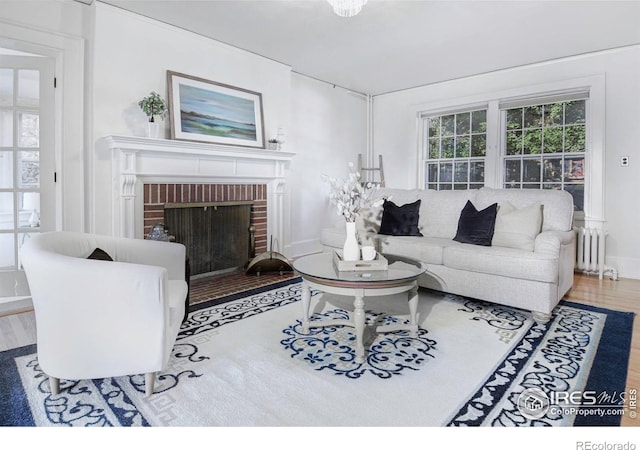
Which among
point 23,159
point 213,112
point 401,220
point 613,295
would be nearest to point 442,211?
point 401,220

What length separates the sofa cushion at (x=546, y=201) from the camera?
3.33m

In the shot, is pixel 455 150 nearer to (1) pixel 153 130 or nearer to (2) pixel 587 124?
(2) pixel 587 124

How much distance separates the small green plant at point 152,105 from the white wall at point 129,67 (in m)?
0.14

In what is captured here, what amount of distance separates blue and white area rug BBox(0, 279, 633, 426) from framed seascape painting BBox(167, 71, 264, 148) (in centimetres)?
202

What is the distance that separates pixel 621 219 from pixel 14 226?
606 centimetres

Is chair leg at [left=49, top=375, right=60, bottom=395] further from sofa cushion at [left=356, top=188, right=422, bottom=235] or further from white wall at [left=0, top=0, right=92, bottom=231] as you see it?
sofa cushion at [left=356, top=188, right=422, bottom=235]

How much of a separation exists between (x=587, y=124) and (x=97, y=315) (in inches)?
207

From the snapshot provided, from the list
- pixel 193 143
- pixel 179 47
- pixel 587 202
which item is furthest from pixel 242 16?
pixel 587 202

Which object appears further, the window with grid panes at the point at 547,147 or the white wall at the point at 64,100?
the window with grid panes at the point at 547,147

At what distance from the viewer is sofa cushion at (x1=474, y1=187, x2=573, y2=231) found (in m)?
3.33

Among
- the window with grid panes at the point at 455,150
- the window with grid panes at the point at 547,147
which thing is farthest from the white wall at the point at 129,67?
the window with grid panes at the point at 547,147

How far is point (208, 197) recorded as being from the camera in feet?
13.3

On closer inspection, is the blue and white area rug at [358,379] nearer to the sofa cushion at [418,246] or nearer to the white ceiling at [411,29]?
the sofa cushion at [418,246]
